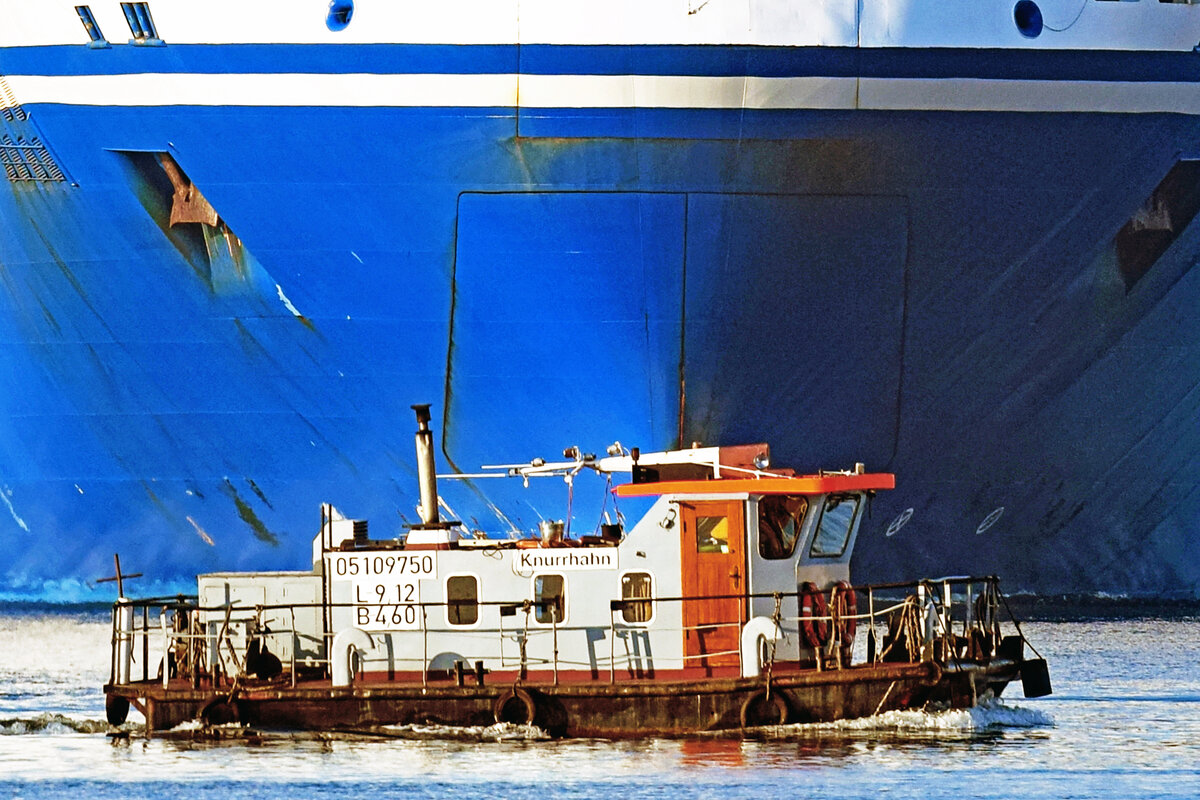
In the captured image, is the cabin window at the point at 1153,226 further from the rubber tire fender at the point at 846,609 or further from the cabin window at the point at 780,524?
the cabin window at the point at 780,524

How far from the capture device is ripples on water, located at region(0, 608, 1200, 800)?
72.2 ft

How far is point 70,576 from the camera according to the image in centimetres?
3888

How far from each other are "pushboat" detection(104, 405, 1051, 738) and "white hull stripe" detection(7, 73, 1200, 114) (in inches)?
301

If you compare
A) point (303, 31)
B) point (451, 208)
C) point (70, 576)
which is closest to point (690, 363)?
point (451, 208)

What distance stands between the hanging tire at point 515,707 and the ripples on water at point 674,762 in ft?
0.35

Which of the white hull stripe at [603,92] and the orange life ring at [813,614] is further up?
the white hull stripe at [603,92]

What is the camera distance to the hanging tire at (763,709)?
23.2 m

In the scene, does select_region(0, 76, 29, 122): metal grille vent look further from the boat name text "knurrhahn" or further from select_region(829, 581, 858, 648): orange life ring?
select_region(829, 581, 858, 648): orange life ring

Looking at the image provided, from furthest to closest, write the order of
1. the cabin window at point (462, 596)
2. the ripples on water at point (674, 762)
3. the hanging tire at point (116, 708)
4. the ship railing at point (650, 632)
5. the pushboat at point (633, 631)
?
the hanging tire at point (116, 708), the cabin window at point (462, 596), the ship railing at point (650, 632), the pushboat at point (633, 631), the ripples on water at point (674, 762)

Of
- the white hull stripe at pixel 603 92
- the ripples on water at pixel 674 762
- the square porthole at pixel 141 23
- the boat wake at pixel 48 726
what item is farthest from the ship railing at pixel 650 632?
the square porthole at pixel 141 23

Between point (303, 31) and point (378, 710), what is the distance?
11420 mm

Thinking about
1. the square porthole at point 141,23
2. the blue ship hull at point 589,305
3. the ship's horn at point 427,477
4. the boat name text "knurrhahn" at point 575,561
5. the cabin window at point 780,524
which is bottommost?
the boat name text "knurrhahn" at point 575,561

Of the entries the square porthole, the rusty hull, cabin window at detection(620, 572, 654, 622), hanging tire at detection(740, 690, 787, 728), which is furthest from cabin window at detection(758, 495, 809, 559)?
the square porthole

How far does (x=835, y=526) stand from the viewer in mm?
24672
